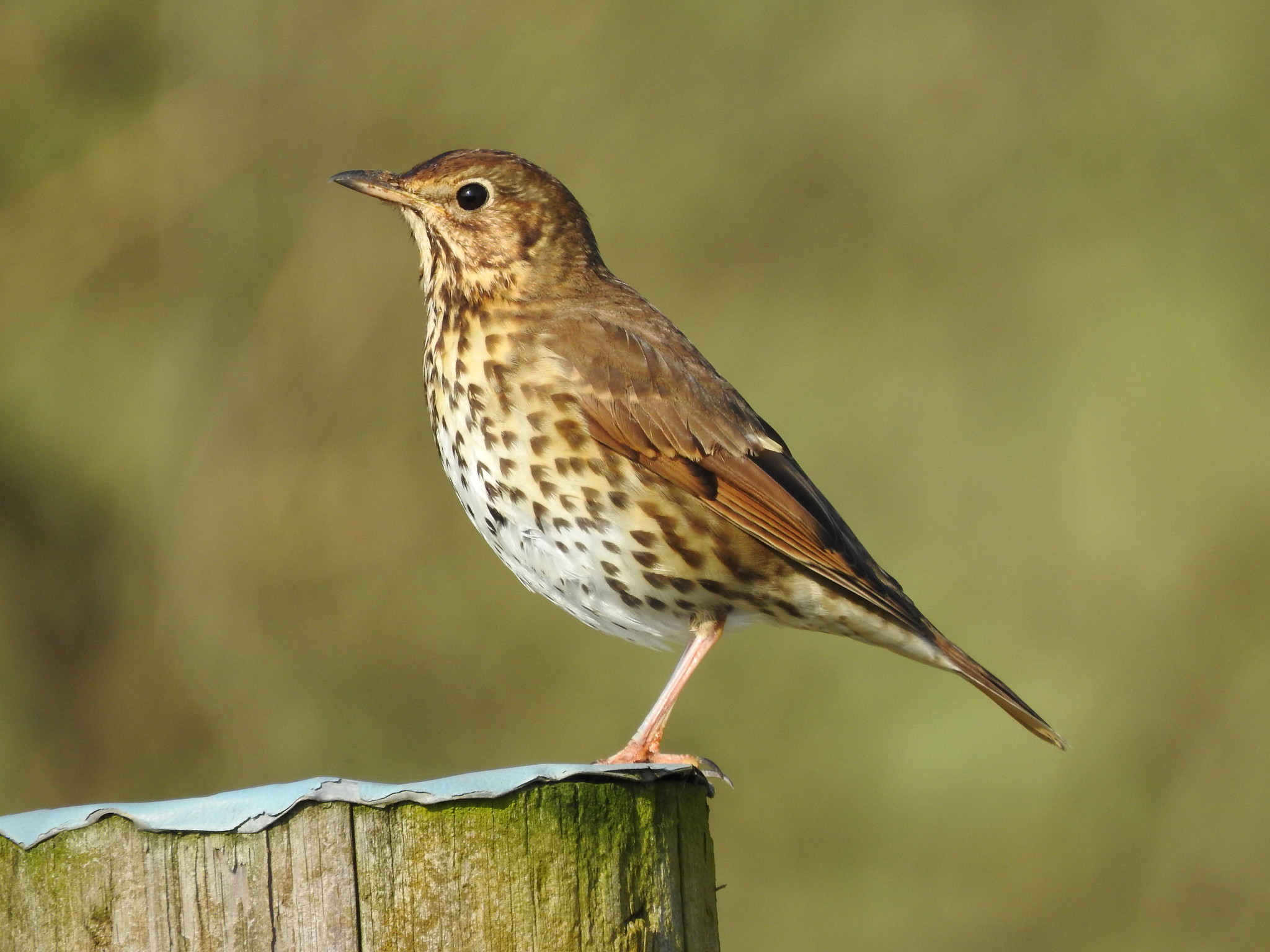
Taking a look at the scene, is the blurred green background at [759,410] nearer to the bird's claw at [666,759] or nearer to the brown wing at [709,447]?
the brown wing at [709,447]

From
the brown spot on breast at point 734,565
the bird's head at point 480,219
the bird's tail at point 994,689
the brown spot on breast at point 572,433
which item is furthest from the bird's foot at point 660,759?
the bird's head at point 480,219

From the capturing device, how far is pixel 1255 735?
28.7ft

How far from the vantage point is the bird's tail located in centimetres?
441

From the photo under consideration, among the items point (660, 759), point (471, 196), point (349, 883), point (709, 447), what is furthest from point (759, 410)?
point (349, 883)

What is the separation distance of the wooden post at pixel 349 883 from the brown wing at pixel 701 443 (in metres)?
1.71

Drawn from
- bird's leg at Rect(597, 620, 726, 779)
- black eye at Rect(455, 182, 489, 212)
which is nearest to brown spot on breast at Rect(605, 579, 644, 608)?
bird's leg at Rect(597, 620, 726, 779)

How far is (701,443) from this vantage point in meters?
4.32

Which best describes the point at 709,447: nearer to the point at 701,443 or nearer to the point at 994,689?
the point at 701,443

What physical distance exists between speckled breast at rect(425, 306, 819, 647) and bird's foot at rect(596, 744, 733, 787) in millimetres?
477

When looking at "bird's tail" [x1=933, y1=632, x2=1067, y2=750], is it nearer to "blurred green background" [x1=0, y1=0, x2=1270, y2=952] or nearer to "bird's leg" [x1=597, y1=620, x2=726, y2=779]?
"bird's leg" [x1=597, y1=620, x2=726, y2=779]

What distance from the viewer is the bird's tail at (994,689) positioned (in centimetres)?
441

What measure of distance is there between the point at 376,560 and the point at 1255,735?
16.9ft

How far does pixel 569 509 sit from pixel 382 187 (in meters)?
1.25

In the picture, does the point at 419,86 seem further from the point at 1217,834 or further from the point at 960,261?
the point at 1217,834
